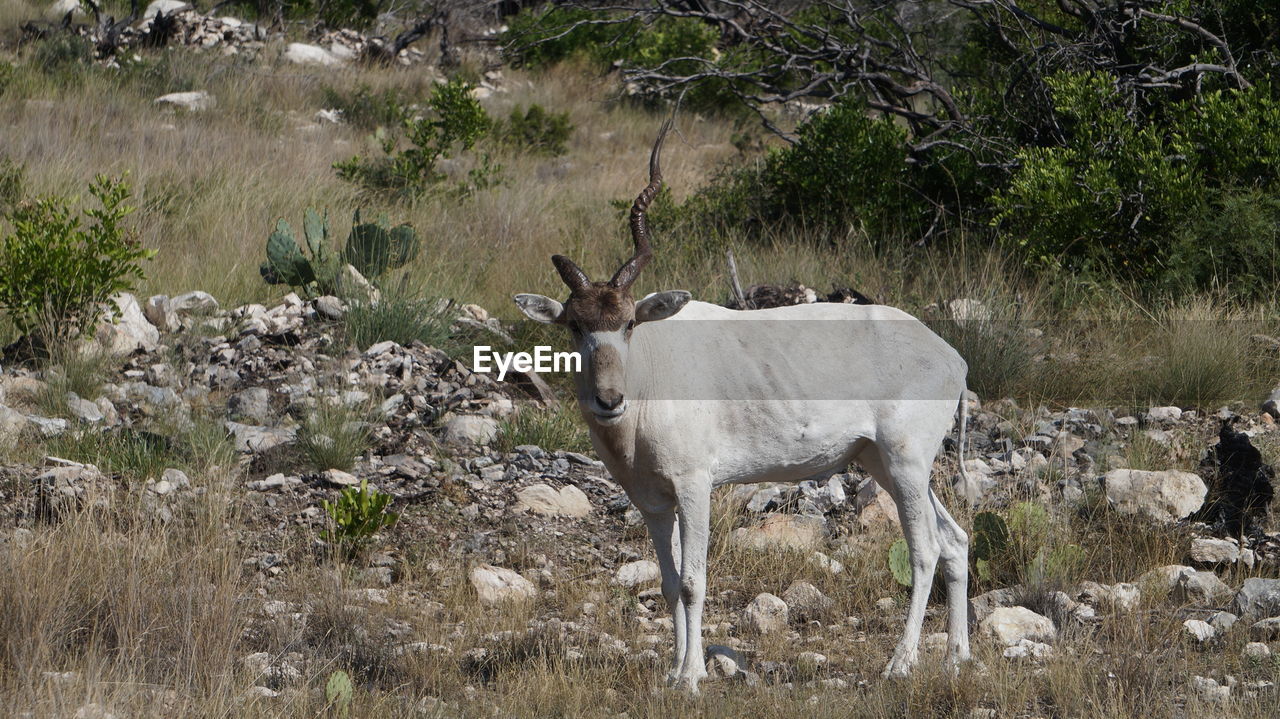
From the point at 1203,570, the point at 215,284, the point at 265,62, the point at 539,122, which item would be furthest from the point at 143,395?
the point at 265,62

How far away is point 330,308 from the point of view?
902 cm

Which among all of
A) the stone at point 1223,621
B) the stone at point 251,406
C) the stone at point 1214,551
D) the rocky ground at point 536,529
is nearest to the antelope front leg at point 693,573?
the rocky ground at point 536,529

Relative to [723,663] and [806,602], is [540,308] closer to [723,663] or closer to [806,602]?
[723,663]

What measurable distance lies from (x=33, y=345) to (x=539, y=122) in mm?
9641

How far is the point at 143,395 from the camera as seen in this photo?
304 inches

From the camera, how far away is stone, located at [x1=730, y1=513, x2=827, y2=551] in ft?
19.7

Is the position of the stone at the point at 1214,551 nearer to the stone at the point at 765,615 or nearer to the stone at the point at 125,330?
the stone at the point at 765,615

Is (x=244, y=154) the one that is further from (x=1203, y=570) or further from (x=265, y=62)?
(x=1203, y=570)

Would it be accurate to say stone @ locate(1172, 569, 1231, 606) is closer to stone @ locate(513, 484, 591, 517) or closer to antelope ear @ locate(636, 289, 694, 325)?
antelope ear @ locate(636, 289, 694, 325)

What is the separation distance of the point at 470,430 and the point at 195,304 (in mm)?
2979

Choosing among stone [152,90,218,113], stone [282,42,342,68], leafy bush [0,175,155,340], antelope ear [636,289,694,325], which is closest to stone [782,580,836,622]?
antelope ear [636,289,694,325]

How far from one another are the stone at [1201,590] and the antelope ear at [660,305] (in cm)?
279

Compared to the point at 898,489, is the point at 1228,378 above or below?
below

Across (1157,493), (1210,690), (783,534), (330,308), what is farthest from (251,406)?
(1210,690)
